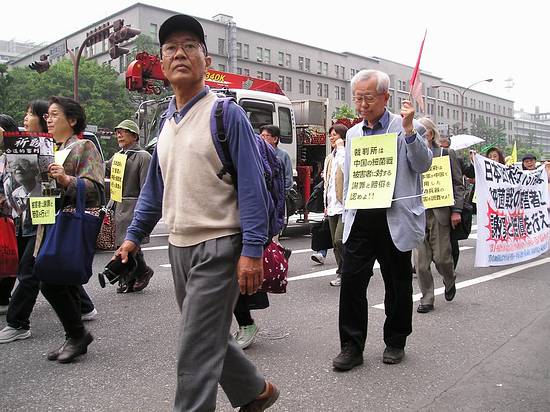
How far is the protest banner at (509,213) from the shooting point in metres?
6.90

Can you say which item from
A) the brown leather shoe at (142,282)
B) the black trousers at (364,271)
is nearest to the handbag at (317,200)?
the brown leather shoe at (142,282)

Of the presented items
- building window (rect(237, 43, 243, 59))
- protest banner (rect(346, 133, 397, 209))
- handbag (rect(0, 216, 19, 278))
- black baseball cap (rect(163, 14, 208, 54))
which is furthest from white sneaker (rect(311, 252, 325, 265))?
building window (rect(237, 43, 243, 59))

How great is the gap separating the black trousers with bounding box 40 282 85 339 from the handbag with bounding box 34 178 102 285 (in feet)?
0.36

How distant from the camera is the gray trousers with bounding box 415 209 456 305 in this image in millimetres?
5246

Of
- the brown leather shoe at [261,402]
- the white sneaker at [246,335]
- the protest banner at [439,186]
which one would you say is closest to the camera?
the brown leather shoe at [261,402]

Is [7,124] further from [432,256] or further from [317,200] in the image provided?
[317,200]

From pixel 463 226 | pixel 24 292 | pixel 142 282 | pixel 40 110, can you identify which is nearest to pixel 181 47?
pixel 40 110

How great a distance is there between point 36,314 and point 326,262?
4388mm

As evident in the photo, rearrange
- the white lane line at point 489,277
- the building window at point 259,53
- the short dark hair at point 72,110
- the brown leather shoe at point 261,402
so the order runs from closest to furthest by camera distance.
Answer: the brown leather shoe at point 261,402, the short dark hair at point 72,110, the white lane line at point 489,277, the building window at point 259,53

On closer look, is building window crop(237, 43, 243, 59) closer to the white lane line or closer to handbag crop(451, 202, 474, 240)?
the white lane line

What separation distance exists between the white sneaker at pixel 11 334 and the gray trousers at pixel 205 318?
8.45ft

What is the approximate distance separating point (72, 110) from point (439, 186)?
11.7 feet

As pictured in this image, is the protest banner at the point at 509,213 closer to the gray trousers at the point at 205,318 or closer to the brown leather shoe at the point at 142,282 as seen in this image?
the brown leather shoe at the point at 142,282

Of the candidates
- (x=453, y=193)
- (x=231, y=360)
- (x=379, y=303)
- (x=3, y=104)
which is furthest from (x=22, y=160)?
(x=3, y=104)
